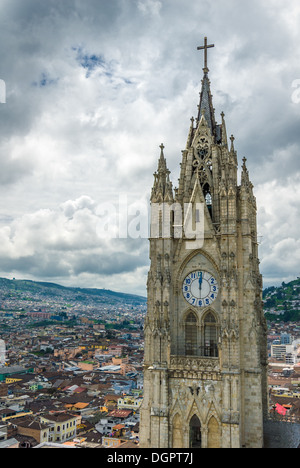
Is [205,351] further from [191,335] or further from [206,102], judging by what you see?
[206,102]

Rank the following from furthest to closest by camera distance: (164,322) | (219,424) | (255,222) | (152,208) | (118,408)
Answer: (118,408)
(255,222)
(152,208)
(164,322)
(219,424)

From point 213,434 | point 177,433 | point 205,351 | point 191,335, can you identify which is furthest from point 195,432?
point 191,335

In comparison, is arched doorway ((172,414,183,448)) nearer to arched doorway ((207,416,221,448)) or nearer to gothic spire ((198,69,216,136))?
arched doorway ((207,416,221,448))

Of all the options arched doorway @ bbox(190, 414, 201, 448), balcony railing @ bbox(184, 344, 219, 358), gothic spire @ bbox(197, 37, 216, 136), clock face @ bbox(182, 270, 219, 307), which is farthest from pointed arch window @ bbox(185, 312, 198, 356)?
gothic spire @ bbox(197, 37, 216, 136)

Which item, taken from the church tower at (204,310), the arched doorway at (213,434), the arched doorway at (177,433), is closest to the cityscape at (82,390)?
the arched doorway at (213,434)

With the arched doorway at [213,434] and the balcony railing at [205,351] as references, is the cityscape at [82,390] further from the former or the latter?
the balcony railing at [205,351]

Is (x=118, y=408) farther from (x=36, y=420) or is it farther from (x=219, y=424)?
(x=219, y=424)
